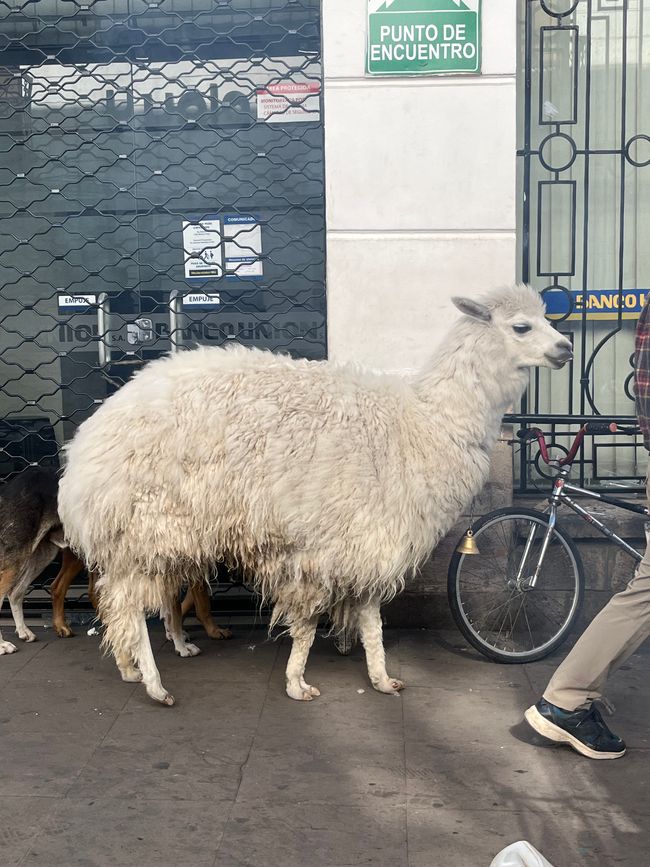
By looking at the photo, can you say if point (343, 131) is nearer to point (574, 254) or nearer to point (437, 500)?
point (574, 254)

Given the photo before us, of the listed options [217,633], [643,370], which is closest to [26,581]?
[217,633]

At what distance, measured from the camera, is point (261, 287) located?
6523 millimetres

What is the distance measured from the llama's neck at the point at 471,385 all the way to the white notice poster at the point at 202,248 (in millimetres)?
2046

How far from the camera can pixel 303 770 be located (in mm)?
4219

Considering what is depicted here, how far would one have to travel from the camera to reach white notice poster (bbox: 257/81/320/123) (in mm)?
6387

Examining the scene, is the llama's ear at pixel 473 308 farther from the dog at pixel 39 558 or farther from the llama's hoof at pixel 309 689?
the dog at pixel 39 558

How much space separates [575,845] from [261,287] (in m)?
3.99

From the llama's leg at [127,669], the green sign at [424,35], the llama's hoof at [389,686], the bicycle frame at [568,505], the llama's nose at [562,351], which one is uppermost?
the green sign at [424,35]

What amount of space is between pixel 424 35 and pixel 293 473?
2789 mm

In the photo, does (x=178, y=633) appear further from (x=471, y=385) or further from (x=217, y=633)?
(x=471, y=385)

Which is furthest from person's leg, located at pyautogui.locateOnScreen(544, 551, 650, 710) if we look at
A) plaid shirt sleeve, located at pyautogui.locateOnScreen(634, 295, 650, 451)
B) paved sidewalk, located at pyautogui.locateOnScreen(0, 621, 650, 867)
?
plaid shirt sleeve, located at pyautogui.locateOnScreen(634, 295, 650, 451)

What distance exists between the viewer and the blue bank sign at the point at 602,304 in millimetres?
6414

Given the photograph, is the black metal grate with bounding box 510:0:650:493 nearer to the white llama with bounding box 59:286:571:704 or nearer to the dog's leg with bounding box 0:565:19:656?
the white llama with bounding box 59:286:571:704

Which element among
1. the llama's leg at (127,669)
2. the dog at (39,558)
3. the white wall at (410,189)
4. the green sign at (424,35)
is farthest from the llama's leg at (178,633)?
the green sign at (424,35)
